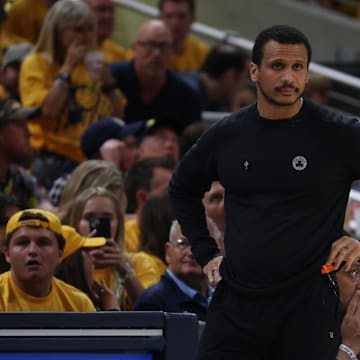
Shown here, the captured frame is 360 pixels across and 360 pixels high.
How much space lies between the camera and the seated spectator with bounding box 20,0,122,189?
32.1 feet

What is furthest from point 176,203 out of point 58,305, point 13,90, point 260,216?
point 13,90

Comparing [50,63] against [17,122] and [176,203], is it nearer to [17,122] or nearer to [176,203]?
[17,122]

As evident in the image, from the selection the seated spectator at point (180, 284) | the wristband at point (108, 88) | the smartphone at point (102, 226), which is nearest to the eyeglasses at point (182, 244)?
the seated spectator at point (180, 284)

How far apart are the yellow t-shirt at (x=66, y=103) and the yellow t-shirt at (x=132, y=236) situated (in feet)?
4.56

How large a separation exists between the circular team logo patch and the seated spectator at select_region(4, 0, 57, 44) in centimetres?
672

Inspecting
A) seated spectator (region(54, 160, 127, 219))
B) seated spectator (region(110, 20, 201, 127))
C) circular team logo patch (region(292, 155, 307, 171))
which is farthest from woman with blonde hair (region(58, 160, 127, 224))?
circular team logo patch (region(292, 155, 307, 171))

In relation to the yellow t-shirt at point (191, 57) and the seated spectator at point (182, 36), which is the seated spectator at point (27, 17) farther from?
the yellow t-shirt at point (191, 57)

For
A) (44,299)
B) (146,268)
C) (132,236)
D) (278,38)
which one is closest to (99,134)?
(132,236)

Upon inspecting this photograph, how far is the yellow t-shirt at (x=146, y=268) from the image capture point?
8.03 m

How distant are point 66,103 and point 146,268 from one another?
2.17 metres

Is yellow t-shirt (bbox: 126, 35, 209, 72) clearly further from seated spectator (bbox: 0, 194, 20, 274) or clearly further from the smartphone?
seated spectator (bbox: 0, 194, 20, 274)

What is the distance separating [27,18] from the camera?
11.8m

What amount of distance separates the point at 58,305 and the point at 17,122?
Answer: 8.75 feet

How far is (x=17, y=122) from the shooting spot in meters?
9.16
